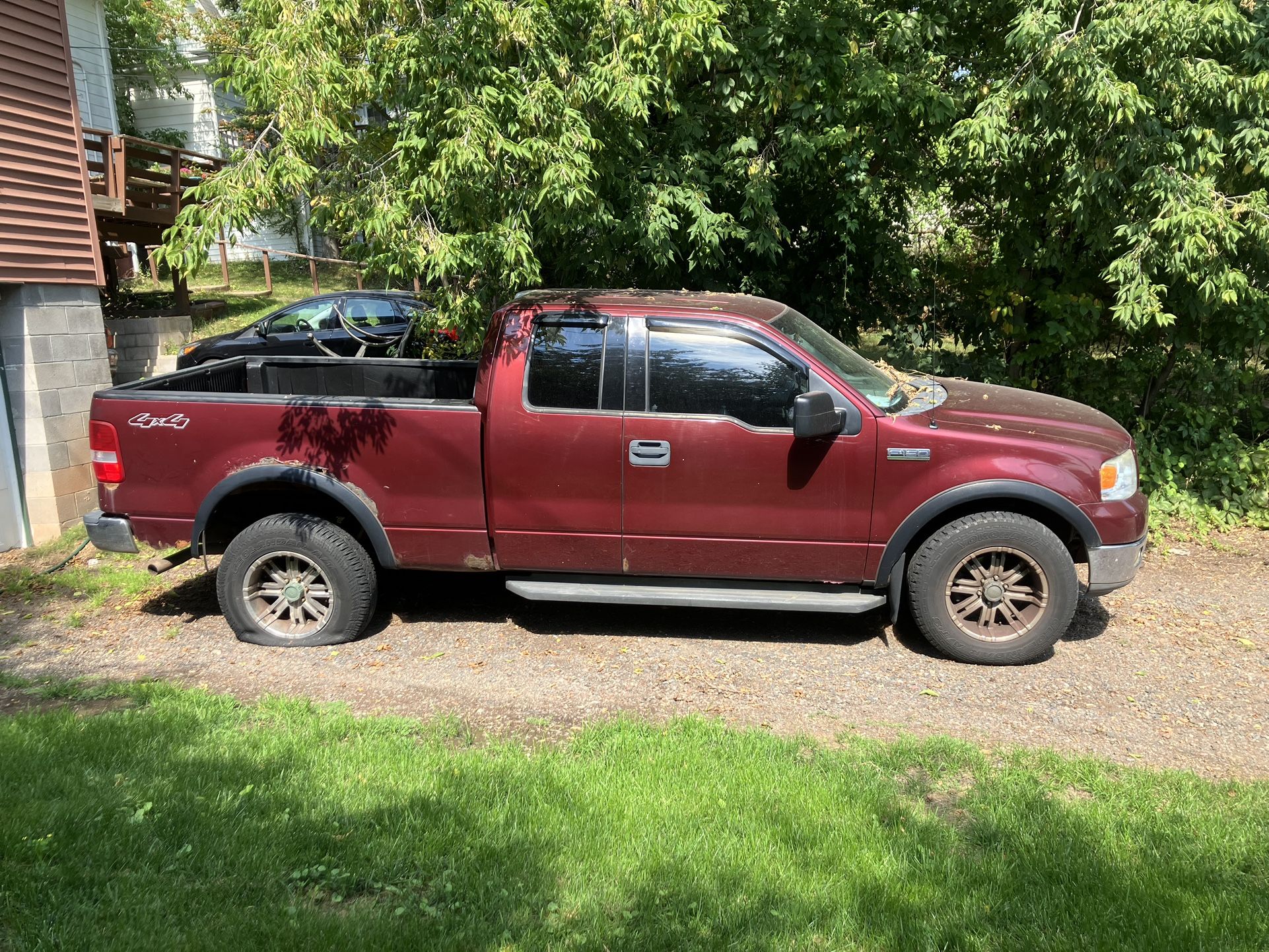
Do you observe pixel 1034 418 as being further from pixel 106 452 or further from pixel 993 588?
pixel 106 452

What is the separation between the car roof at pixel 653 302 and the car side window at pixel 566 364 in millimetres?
135

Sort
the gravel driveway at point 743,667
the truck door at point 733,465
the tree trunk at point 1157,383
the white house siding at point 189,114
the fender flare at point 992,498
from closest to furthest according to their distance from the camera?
the gravel driveway at point 743,667, the fender flare at point 992,498, the truck door at point 733,465, the tree trunk at point 1157,383, the white house siding at point 189,114

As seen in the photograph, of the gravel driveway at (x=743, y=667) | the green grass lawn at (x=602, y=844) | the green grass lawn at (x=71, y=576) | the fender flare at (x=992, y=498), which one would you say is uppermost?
the fender flare at (x=992, y=498)

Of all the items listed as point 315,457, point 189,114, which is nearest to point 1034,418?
point 315,457

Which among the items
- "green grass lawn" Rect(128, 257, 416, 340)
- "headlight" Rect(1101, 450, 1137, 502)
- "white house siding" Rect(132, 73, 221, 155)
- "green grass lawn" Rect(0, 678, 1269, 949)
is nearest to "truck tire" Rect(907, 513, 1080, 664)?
"headlight" Rect(1101, 450, 1137, 502)

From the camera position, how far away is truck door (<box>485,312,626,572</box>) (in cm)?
515

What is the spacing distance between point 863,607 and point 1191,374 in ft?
17.5

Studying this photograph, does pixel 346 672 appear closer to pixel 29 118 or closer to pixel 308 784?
pixel 308 784

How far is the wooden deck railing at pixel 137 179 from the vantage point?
41.2 ft

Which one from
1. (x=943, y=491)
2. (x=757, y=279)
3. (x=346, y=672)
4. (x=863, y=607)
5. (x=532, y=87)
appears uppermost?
(x=532, y=87)

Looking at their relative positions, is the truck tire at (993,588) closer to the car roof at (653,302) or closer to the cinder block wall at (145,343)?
the car roof at (653,302)

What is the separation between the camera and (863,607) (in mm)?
5066

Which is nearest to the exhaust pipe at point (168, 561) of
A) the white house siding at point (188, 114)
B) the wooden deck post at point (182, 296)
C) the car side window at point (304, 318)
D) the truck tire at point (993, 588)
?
the truck tire at point (993, 588)

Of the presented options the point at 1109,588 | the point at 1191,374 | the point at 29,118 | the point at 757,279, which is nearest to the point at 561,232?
the point at 757,279
